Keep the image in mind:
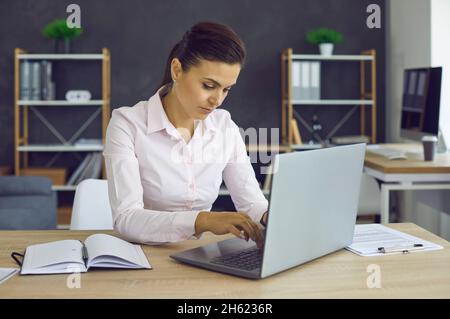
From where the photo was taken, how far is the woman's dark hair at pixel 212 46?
178 cm

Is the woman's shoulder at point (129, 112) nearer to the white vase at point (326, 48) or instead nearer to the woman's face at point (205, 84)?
the woman's face at point (205, 84)

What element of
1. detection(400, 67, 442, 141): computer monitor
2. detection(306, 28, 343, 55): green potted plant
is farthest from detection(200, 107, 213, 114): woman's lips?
detection(306, 28, 343, 55): green potted plant

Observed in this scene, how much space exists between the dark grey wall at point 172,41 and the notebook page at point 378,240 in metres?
3.30

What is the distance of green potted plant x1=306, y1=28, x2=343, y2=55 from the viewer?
475cm

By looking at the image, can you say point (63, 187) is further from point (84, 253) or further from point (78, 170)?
point (84, 253)

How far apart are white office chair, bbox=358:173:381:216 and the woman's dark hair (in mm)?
2125

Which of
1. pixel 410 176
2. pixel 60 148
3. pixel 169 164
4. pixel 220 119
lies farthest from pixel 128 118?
pixel 60 148

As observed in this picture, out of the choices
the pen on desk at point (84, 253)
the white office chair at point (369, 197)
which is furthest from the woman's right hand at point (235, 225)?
the white office chair at point (369, 197)

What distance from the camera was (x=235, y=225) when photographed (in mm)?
1469

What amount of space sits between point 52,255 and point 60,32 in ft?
11.4

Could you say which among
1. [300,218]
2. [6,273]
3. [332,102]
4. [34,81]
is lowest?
[6,273]

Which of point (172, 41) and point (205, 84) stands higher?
point (172, 41)

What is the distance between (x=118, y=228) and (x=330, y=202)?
547 millimetres
